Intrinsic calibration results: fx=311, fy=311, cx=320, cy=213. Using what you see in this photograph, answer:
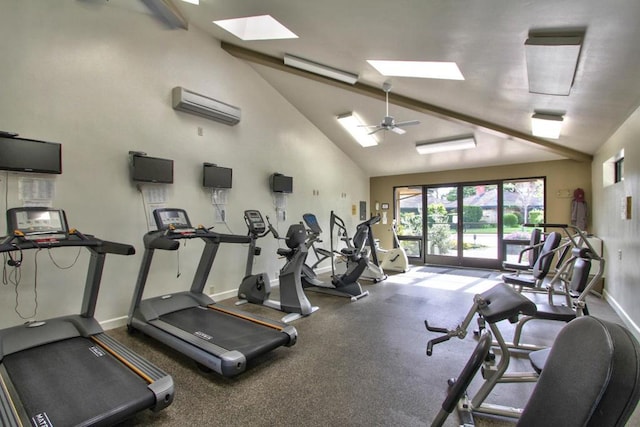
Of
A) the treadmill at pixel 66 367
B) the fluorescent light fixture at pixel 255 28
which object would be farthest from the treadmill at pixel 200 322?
the fluorescent light fixture at pixel 255 28

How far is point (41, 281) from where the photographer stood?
3.23 meters

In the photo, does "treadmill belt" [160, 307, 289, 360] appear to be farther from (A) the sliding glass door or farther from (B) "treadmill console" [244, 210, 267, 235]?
(A) the sliding glass door

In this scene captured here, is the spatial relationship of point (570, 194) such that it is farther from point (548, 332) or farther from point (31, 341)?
point (31, 341)

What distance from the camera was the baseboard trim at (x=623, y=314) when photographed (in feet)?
11.2

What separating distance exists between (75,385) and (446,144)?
644 cm

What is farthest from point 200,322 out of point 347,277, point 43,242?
point 347,277

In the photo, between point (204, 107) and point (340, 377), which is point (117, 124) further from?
point (340, 377)

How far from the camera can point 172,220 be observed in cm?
372

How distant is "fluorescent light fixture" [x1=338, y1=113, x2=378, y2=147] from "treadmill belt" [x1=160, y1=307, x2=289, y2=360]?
165 inches

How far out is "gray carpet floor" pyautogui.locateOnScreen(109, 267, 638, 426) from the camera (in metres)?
2.12

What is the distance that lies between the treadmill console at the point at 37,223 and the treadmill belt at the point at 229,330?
52.6 inches

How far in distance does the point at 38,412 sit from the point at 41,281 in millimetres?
1919

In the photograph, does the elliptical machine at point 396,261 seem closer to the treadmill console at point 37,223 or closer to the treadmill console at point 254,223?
the treadmill console at point 254,223

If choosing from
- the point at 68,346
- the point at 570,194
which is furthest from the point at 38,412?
the point at 570,194
